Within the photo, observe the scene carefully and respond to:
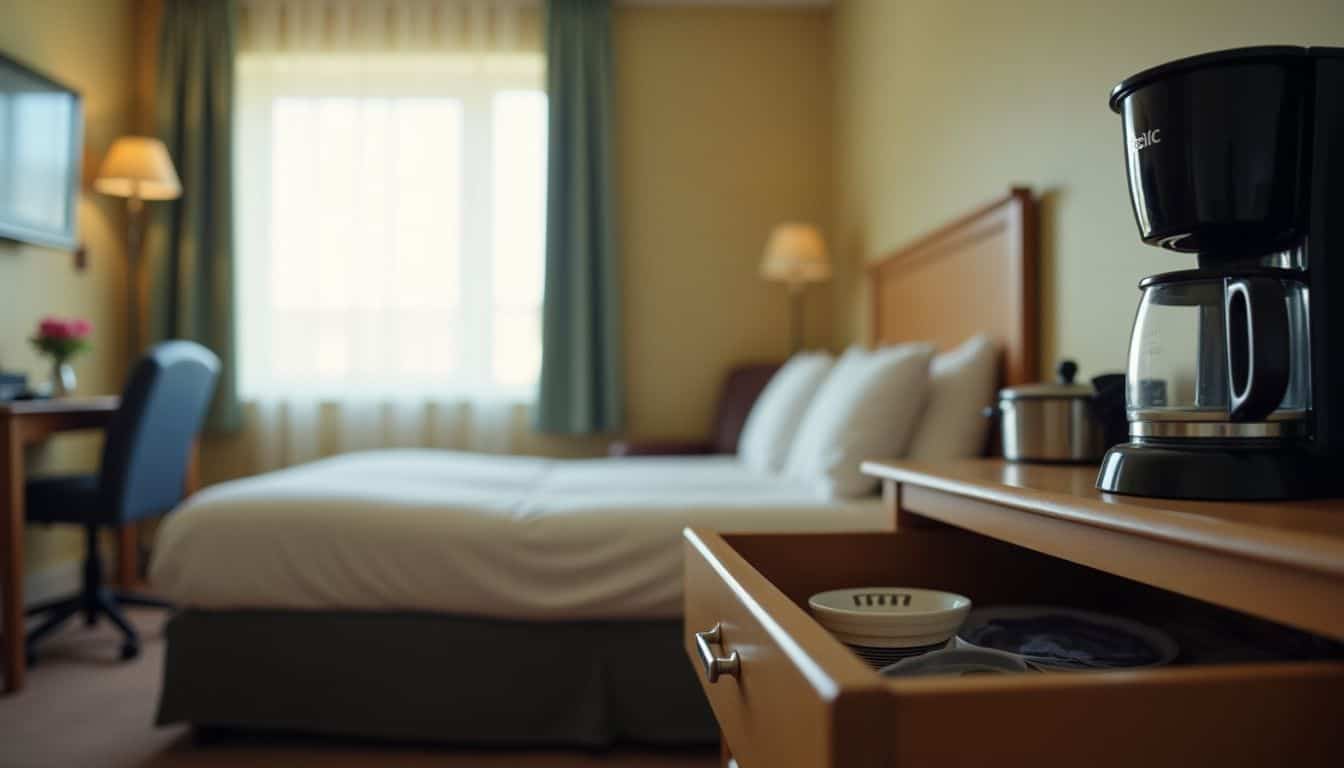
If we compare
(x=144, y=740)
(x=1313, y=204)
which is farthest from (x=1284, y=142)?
(x=144, y=740)

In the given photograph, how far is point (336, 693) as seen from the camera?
2016mm

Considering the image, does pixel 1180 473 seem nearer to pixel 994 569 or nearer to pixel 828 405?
pixel 994 569

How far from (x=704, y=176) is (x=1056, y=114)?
250cm

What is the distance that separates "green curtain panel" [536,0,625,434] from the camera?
4.15 metres

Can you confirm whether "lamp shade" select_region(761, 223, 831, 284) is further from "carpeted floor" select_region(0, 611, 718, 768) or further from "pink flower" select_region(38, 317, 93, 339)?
"pink flower" select_region(38, 317, 93, 339)

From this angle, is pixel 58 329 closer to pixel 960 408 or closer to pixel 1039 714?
pixel 960 408

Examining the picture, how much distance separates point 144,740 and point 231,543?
58 centimetres

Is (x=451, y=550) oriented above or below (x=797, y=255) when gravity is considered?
below

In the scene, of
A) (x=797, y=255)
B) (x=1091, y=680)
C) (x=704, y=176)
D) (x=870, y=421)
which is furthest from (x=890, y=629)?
(x=704, y=176)

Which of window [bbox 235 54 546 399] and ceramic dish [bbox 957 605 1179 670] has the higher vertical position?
window [bbox 235 54 546 399]

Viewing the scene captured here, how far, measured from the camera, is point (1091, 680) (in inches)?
21.2

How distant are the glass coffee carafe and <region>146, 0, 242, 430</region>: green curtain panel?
4015 millimetres

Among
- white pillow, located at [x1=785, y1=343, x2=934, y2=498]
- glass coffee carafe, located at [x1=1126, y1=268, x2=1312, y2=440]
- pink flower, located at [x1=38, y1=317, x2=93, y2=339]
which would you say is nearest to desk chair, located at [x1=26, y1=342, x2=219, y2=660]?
pink flower, located at [x1=38, y1=317, x2=93, y2=339]

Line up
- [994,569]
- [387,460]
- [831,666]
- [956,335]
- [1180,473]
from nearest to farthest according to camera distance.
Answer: [831,666] → [1180,473] → [994,569] → [956,335] → [387,460]
